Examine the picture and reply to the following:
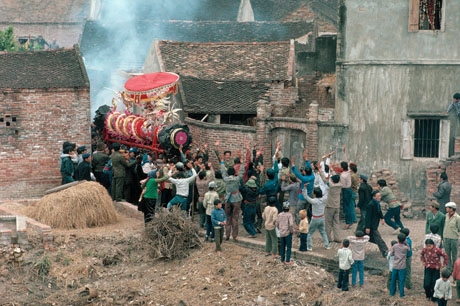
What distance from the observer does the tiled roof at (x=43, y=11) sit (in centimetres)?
6575

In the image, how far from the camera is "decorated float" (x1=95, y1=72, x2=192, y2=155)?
25.9m

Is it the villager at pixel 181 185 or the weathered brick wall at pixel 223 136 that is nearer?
the villager at pixel 181 185

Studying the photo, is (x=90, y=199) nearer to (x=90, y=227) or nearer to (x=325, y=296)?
(x=90, y=227)

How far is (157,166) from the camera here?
80.5ft

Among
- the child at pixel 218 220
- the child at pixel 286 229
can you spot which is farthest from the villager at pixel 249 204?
the child at pixel 286 229

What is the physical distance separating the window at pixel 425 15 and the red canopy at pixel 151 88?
7.25m

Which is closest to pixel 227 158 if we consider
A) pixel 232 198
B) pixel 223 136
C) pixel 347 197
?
pixel 223 136

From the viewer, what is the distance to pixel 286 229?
786 inches

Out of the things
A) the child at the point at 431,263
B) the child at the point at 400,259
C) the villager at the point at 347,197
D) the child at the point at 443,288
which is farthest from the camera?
the villager at the point at 347,197

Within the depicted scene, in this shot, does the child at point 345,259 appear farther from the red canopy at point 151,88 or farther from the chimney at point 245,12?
the chimney at point 245,12

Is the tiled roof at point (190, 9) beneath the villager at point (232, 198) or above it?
above

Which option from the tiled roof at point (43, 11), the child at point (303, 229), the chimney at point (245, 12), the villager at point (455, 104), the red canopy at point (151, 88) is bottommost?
the child at point (303, 229)

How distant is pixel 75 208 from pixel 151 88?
5.74 m

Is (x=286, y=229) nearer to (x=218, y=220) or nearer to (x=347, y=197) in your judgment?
(x=218, y=220)
